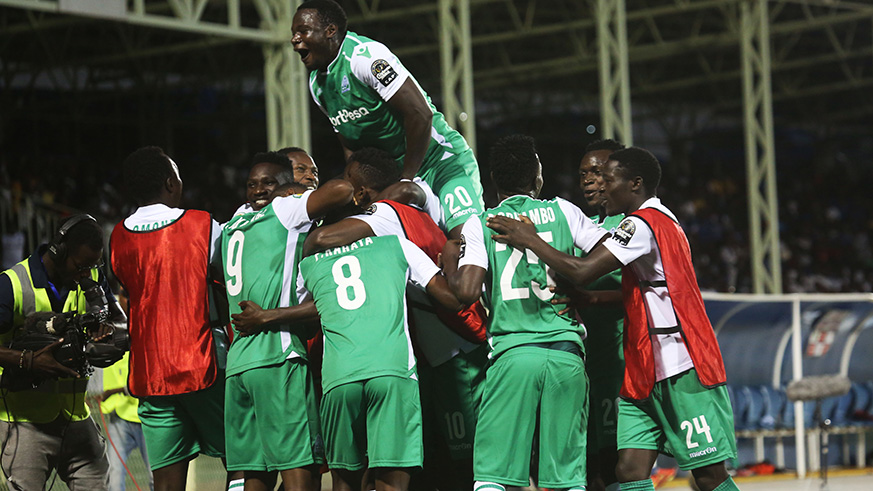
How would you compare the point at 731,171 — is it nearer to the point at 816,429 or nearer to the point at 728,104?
the point at 728,104

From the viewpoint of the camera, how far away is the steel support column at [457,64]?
1647cm

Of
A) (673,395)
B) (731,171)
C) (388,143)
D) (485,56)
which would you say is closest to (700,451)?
(673,395)

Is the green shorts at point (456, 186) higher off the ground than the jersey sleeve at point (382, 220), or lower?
higher

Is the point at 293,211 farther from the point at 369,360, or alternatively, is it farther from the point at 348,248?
the point at 369,360

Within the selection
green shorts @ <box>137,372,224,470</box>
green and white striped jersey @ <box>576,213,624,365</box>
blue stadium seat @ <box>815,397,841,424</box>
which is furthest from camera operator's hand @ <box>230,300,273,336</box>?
blue stadium seat @ <box>815,397,841,424</box>

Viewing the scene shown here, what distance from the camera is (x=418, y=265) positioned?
5.30 metres

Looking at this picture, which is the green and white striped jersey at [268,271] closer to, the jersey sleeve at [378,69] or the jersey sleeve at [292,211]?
the jersey sleeve at [292,211]

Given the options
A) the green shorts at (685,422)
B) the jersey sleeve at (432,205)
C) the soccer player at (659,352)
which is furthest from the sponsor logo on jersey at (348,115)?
the green shorts at (685,422)

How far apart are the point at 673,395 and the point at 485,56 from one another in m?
26.8

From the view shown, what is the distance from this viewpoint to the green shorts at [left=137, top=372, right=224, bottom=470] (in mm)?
5633

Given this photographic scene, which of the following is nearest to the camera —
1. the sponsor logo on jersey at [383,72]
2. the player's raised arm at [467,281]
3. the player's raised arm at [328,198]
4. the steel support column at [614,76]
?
the player's raised arm at [467,281]

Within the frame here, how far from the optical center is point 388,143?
6.29 metres

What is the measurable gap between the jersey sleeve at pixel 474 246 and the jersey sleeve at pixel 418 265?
0.47ft

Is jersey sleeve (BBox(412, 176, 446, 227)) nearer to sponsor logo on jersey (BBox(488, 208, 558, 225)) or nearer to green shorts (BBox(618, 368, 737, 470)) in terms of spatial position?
sponsor logo on jersey (BBox(488, 208, 558, 225))
